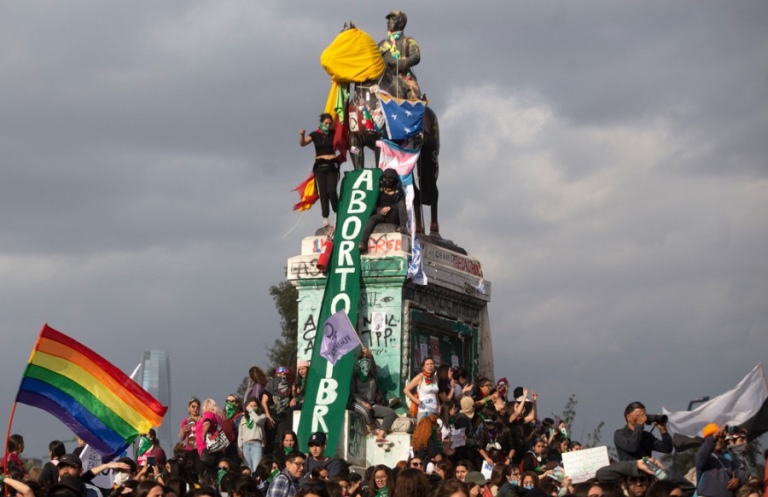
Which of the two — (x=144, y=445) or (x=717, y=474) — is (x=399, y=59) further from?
(x=717, y=474)

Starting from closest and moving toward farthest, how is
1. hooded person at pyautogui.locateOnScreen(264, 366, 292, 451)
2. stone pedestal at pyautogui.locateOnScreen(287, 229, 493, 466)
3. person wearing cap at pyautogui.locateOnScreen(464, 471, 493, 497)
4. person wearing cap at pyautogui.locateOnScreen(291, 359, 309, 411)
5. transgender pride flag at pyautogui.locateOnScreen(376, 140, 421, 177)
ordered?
person wearing cap at pyautogui.locateOnScreen(464, 471, 493, 497) < hooded person at pyautogui.locateOnScreen(264, 366, 292, 451) < person wearing cap at pyautogui.locateOnScreen(291, 359, 309, 411) < stone pedestal at pyautogui.locateOnScreen(287, 229, 493, 466) < transgender pride flag at pyautogui.locateOnScreen(376, 140, 421, 177)

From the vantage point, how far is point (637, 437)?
15742mm

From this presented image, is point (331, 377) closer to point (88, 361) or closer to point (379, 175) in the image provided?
point (379, 175)

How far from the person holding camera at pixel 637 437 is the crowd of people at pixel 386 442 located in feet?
0.04

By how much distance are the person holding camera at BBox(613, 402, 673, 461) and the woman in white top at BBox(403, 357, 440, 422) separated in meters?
7.42

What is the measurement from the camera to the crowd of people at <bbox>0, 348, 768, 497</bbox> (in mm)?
15938

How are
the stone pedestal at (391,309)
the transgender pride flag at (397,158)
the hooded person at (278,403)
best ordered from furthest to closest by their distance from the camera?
the transgender pride flag at (397,158) → the stone pedestal at (391,309) → the hooded person at (278,403)

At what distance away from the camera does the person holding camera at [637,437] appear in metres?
Answer: 15.8

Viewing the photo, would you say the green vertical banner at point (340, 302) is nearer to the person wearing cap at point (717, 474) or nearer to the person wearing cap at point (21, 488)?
the person wearing cap at point (717, 474)

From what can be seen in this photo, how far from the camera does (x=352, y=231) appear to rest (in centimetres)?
2586

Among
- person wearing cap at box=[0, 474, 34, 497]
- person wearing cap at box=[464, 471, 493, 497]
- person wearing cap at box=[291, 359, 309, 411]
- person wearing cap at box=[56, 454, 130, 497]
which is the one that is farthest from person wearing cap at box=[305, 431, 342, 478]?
person wearing cap at box=[0, 474, 34, 497]

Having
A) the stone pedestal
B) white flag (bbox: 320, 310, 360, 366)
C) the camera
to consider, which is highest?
the stone pedestal

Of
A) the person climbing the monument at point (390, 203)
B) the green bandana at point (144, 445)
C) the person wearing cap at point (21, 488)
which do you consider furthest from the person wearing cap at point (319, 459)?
the person climbing the monument at point (390, 203)

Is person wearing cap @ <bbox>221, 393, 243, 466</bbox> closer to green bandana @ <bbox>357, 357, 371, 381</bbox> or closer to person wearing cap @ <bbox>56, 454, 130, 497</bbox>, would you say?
green bandana @ <bbox>357, 357, 371, 381</bbox>
